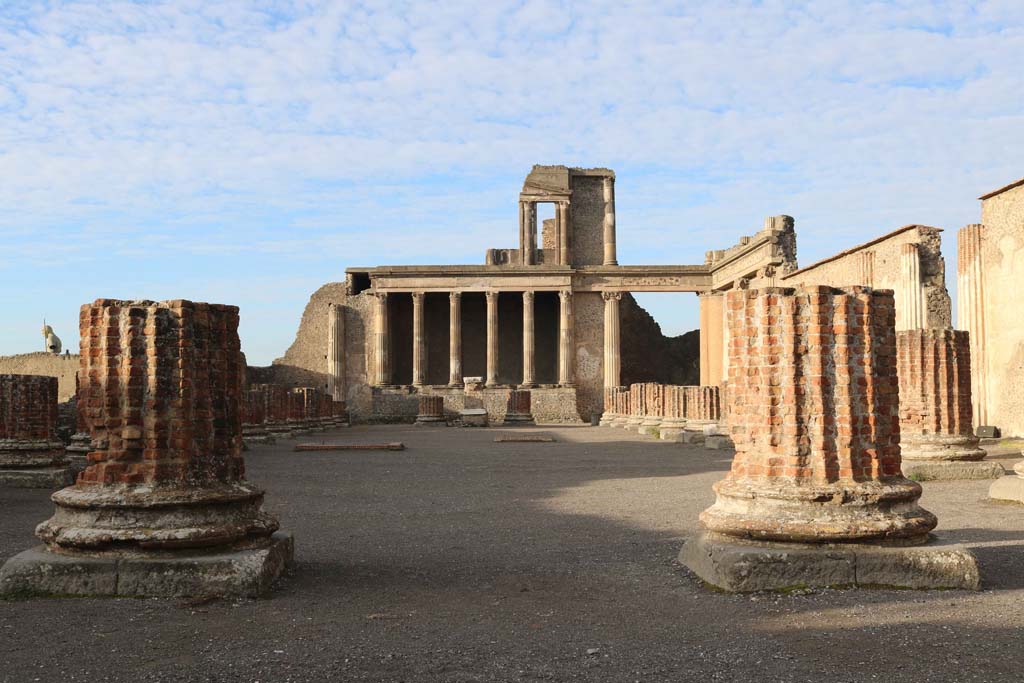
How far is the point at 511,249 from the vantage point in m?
38.8

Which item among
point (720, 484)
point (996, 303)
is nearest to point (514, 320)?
point (996, 303)

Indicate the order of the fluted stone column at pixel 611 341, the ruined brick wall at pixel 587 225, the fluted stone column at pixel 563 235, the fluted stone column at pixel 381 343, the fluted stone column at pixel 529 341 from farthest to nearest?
the ruined brick wall at pixel 587 225 → the fluted stone column at pixel 563 235 → the fluted stone column at pixel 611 341 → the fluted stone column at pixel 381 343 → the fluted stone column at pixel 529 341

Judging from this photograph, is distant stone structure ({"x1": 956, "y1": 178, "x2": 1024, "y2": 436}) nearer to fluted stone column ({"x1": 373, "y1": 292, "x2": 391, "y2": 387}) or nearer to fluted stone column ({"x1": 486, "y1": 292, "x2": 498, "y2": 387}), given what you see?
fluted stone column ({"x1": 486, "y1": 292, "x2": 498, "y2": 387})

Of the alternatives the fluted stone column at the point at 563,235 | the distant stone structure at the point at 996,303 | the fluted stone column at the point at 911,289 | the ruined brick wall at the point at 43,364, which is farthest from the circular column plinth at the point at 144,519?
the ruined brick wall at the point at 43,364

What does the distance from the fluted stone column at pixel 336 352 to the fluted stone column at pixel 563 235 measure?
8.70m

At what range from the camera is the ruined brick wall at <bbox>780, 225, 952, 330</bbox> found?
16828 mm

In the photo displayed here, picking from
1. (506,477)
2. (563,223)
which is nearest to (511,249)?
(563,223)

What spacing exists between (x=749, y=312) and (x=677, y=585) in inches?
65.8

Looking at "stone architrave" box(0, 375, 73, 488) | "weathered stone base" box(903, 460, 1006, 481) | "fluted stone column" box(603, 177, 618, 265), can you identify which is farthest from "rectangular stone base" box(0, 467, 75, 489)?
"fluted stone column" box(603, 177, 618, 265)

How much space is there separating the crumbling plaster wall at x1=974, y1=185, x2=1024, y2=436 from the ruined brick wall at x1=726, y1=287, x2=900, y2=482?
1198 cm

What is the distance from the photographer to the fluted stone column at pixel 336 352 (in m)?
34.8

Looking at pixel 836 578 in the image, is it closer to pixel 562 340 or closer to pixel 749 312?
pixel 749 312

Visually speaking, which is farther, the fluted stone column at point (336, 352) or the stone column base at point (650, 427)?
the fluted stone column at point (336, 352)

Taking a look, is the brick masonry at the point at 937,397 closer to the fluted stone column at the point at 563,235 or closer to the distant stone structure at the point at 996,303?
the distant stone structure at the point at 996,303
